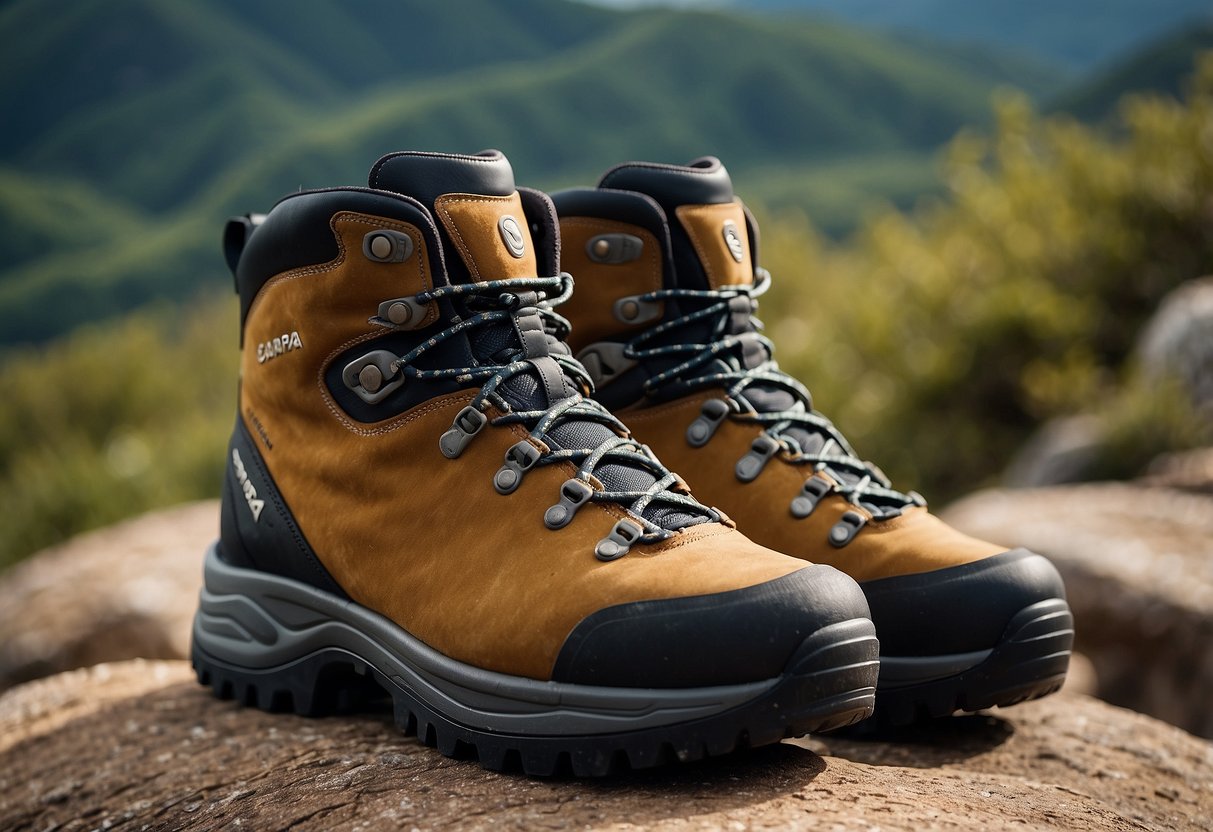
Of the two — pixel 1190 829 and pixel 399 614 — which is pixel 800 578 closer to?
pixel 399 614

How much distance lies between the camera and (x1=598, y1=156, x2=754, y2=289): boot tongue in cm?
195

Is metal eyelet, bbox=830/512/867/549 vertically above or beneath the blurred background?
beneath

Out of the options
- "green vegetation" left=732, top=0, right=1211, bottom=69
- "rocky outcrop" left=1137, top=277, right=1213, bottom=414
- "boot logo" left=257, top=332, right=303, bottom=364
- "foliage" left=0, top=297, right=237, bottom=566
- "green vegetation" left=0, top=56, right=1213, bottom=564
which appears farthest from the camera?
"green vegetation" left=732, top=0, right=1211, bottom=69

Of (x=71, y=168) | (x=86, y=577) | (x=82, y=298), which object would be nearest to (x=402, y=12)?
(x=71, y=168)

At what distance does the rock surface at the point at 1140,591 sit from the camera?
3209mm

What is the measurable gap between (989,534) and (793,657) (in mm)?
2883

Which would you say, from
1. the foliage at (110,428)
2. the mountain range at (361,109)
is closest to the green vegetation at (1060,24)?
the mountain range at (361,109)

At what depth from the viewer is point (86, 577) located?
4.11 m

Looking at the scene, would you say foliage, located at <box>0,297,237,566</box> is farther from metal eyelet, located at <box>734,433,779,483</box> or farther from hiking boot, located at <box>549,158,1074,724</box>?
metal eyelet, located at <box>734,433,779,483</box>

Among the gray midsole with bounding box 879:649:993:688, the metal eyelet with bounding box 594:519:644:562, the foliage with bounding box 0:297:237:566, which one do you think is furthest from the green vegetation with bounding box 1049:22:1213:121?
the metal eyelet with bounding box 594:519:644:562

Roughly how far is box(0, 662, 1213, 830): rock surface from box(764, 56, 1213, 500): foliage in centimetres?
484

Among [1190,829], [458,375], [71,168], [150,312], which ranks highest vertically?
[71,168]

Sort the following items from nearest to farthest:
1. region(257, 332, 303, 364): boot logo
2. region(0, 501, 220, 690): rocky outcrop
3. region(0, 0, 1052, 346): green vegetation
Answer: region(257, 332, 303, 364): boot logo, region(0, 501, 220, 690): rocky outcrop, region(0, 0, 1052, 346): green vegetation

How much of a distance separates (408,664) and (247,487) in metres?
0.53
